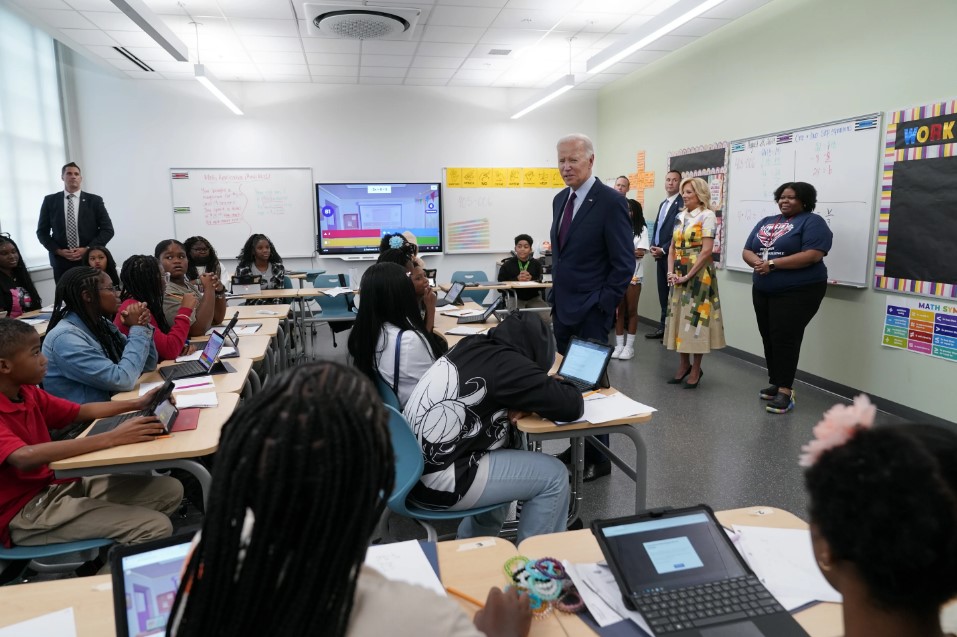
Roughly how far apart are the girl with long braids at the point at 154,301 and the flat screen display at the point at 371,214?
4697 mm

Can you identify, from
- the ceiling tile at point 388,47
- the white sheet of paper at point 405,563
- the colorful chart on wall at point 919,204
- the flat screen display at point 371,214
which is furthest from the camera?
the flat screen display at point 371,214

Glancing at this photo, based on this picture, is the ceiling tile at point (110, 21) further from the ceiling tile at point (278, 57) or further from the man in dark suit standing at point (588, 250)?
the man in dark suit standing at point (588, 250)

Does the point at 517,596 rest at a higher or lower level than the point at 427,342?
lower

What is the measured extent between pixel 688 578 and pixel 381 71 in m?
7.08

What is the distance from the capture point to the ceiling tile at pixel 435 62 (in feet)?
21.6

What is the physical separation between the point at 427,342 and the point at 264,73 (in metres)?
6.17

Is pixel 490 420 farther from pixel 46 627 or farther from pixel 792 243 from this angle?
pixel 792 243

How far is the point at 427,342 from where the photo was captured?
2.28 metres

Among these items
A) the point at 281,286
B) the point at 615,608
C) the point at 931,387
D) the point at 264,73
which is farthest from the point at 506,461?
the point at 264,73

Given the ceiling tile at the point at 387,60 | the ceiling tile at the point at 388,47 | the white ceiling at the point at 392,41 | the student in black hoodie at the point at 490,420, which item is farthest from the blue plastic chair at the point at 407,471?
the ceiling tile at the point at 387,60

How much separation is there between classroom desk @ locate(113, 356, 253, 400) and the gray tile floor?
94cm

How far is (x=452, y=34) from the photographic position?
5.72 meters

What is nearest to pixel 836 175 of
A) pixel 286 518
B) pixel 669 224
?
pixel 669 224

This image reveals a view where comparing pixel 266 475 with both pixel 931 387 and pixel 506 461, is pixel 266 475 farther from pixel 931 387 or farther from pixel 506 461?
pixel 931 387
